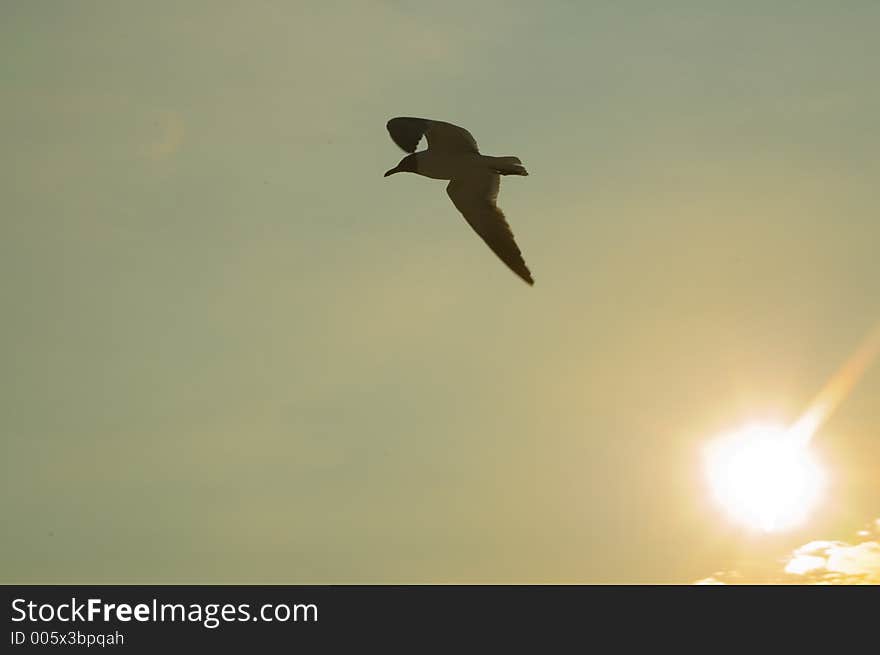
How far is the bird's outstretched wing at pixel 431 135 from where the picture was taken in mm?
24359

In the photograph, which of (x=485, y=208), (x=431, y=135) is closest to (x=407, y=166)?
(x=431, y=135)

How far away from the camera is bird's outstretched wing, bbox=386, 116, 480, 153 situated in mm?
24359

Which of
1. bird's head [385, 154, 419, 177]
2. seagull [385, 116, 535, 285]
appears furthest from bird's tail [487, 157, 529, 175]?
bird's head [385, 154, 419, 177]

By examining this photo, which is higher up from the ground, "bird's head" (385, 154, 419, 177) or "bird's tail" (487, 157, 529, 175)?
"bird's head" (385, 154, 419, 177)

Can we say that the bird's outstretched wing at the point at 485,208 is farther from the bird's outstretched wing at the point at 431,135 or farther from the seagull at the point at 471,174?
the bird's outstretched wing at the point at 431,135

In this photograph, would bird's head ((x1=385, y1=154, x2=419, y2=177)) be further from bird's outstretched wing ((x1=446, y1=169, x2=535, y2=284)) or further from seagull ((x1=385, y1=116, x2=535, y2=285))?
bird's outstretched wing ((x1=446, y1=169, x2=535, y2=284))

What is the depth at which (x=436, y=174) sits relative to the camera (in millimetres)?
24797

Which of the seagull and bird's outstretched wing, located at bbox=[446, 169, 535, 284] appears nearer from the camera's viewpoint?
the seagull

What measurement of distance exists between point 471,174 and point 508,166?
3.22 feet
